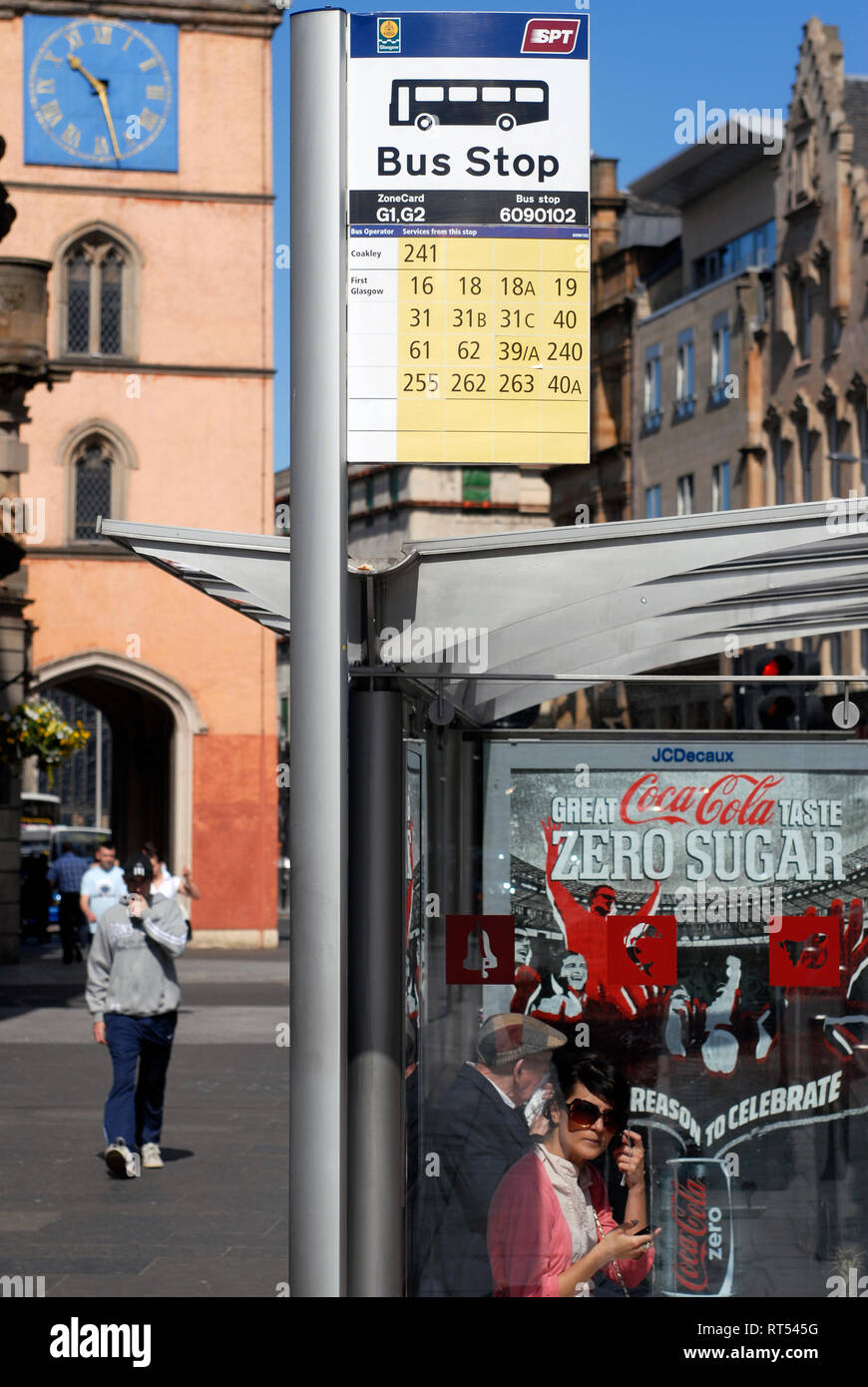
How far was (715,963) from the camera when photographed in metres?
6.28

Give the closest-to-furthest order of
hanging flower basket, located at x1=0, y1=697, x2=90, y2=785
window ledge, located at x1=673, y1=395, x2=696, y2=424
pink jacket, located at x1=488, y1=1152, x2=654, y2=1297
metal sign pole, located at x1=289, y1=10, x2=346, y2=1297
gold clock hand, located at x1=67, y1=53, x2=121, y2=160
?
metal sign pole, located at x1=289, y1=10, x2=346, y2=1297 < pink jacket, located at x1=488, y1=1152, x2=654, y2=1297 < hanging flower basket, located at x1=0, y1=697, x2=90, y2=785 < gold clock hand, located at x1=67, y1=53, x2=121, y2=160 < window ledge, located at x1=673, y1=395, x2=696, y2=424

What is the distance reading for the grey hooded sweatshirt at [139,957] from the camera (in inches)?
469

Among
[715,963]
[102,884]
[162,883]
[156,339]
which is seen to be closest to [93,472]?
[156,339]

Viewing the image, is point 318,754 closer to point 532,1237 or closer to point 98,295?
point 532,1237

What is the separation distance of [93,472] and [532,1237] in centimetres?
3358

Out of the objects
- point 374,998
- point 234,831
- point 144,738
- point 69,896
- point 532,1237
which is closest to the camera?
point 374,998

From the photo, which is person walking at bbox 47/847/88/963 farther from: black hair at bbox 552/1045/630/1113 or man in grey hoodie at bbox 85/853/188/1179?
black hair at bbox 552/1045/630/1113

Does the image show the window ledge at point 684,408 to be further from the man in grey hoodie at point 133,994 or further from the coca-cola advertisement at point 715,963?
the coca-cola advertisement at point 715,963

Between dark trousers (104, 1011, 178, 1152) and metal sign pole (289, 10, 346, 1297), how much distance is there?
628 cm

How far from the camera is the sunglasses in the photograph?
631cm

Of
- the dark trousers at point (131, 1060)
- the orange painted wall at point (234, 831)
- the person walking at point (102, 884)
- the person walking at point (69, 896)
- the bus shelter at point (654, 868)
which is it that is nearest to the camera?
the bus shelter at point (654, 868)

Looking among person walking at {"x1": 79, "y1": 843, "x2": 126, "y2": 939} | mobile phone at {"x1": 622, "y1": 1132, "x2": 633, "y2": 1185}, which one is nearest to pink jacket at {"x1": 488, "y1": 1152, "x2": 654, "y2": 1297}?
mobile phone at {"x1": 622, "y1": 1132, "x2": 633, "y2": 1185}

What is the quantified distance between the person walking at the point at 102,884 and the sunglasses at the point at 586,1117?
1539 cm

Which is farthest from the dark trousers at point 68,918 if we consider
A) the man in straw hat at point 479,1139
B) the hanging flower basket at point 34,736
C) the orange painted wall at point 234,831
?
the man in straw hat at point 479,1139
